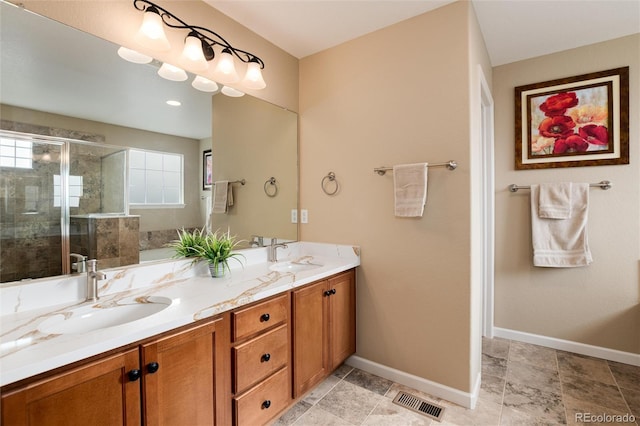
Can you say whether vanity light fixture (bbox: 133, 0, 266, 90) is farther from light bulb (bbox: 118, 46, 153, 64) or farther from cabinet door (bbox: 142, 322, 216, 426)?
cabinet door (bbox: 142, 322, 216, 426)

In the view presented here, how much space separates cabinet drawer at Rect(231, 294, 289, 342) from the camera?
4.74ft

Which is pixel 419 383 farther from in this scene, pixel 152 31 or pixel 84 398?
pixel 152 31

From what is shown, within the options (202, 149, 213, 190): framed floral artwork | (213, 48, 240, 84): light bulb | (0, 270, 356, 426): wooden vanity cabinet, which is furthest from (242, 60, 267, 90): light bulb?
(0, 270, 356, 426): wooden vanity cabinet

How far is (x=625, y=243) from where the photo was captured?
7.93 ft

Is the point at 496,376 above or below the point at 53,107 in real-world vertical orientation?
below

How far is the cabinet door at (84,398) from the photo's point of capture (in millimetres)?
848

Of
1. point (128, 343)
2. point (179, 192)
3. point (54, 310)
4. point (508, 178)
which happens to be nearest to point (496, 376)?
point (508, 178)

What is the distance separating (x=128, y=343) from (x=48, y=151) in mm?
950

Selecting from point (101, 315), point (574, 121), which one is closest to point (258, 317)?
point (101, 315)

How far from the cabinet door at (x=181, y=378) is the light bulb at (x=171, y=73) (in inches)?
54.5

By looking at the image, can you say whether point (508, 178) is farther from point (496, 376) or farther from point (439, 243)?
point (496, 376)

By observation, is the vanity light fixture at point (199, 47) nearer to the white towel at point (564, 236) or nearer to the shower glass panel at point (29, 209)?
the shower glass panel at point (29, 209)

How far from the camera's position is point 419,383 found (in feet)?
6.81

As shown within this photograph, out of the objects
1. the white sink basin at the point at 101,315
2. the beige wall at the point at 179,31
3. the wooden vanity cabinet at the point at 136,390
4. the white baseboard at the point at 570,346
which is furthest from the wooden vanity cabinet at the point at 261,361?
the white baseboard at the point at 570,346
